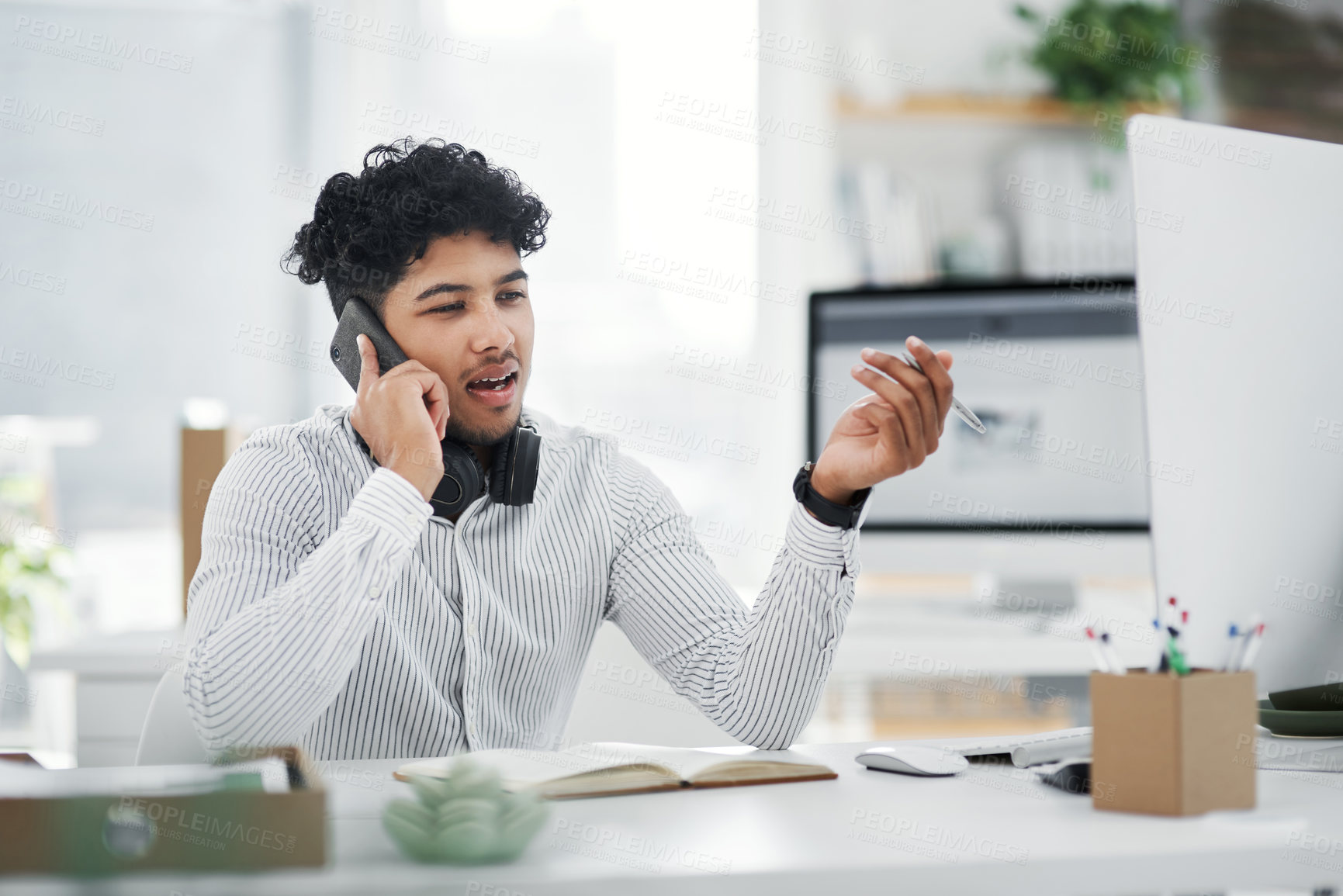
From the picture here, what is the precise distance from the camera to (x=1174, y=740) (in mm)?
756

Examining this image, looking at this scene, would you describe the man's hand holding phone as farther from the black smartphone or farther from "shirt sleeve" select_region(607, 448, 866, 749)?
"shirt sleeve" select_region(607, 448, 866, 749)

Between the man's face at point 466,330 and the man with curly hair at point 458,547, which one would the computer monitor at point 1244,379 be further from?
the man's face at point 466,330

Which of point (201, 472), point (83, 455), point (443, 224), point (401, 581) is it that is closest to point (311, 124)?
point (83, 455)

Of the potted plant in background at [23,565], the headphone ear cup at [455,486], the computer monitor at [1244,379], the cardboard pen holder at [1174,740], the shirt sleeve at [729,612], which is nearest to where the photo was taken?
the cardboard pen holder at [1174,740]

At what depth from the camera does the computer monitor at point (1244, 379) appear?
90 cm

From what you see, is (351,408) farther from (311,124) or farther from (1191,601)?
(311,124)

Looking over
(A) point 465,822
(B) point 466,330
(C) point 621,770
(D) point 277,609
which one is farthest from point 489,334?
(A) point 465,822

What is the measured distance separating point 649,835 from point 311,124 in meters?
2.53

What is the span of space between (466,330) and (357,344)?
0.13 m

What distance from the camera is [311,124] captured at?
9.32 feet

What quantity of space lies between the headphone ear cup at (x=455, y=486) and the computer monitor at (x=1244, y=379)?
0.69 meters

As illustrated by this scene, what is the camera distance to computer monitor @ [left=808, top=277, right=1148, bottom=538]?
2.11 m

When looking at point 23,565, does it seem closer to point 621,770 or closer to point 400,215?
point 400,215

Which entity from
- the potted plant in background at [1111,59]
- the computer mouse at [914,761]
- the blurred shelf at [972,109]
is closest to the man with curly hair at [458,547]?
the computer mouse at [914,761]
